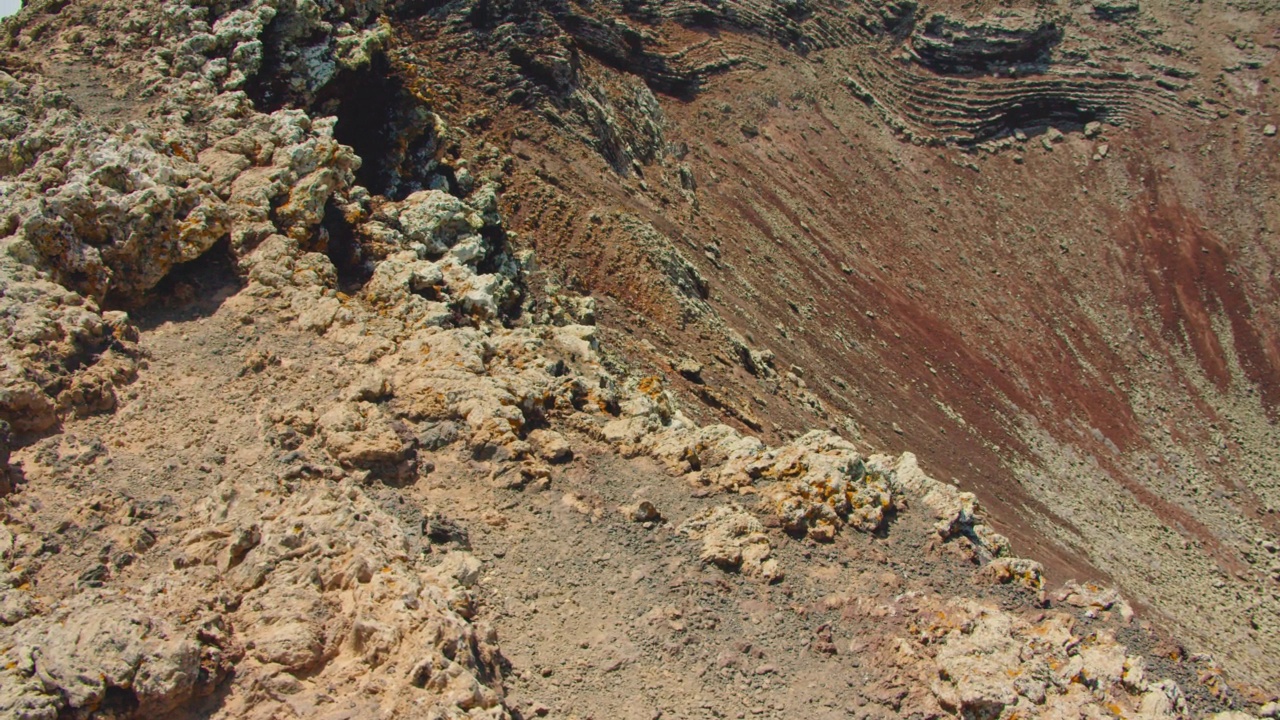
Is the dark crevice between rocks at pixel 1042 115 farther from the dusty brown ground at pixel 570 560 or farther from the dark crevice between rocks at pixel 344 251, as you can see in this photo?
the dusty brown ground at pixel 570 560

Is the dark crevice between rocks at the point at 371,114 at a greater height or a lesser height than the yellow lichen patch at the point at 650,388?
greater

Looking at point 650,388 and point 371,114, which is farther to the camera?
point 371,114

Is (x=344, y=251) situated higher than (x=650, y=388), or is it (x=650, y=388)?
(x=344, y=251)

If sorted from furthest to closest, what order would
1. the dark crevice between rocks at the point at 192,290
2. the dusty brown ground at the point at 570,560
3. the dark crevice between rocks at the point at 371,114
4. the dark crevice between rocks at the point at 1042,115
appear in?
1. the dark crevice between rocks at the point at 1042,115
2. the dark crevice between rocks at the point at 371,114
3. the dark crevice between rocks at the point at 192,290
4. the dusty brown ground at the point at 570,560

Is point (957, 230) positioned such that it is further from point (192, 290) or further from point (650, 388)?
point (192, 290)

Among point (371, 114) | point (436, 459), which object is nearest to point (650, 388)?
point (436, 459)

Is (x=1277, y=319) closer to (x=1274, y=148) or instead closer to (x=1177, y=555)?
(x=1274, y=148)

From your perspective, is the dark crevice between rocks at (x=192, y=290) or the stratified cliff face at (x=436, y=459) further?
the dark crevice between rocks at (x=192, y=290)

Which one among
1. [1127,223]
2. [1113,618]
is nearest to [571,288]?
[1113,618]

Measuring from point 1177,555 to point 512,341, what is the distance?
25.1 meters

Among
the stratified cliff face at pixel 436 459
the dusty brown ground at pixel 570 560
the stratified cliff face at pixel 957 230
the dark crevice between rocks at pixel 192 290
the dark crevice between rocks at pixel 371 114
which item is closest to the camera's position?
the stratified cliff face at pixel 436 459

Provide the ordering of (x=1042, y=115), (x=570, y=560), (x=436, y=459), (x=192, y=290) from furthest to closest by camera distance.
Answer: (x=1042, y=115) < (x=192, y=290) < (x=436, y=459) < (x=570, y=560)

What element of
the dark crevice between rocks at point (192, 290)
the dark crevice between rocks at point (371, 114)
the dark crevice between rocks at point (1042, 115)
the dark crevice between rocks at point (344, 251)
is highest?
the dark crevice between rocks at point (1042, 115)

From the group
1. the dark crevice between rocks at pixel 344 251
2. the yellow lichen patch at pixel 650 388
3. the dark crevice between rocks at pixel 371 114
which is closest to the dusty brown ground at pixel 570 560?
the dark crevice between rocks at pixel 344 251
